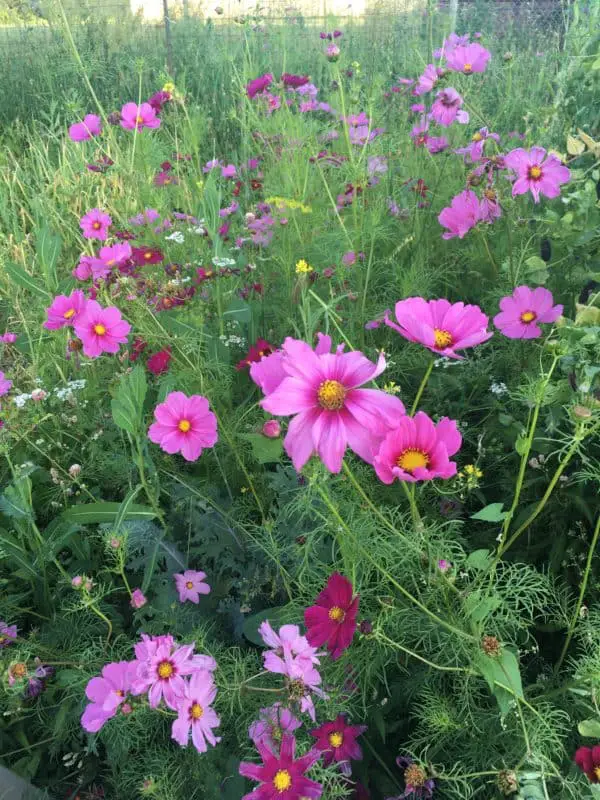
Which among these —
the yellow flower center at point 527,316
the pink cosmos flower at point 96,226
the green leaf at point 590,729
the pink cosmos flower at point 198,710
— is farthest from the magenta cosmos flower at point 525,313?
the pink cosmos flower at point 96,226

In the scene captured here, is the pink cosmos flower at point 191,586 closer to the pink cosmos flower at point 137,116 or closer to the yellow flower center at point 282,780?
the yellow flower center at point 282,780

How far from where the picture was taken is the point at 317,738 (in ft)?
2.84

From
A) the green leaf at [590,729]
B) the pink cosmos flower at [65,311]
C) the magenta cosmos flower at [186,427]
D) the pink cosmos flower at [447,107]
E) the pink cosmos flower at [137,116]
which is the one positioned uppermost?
the pink cosmos flower at [447,107]

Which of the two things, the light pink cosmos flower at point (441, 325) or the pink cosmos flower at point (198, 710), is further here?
the pink cosmos flower at point (198, 710)

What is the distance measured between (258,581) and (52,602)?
40 centimetres

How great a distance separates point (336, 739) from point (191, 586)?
365 mm

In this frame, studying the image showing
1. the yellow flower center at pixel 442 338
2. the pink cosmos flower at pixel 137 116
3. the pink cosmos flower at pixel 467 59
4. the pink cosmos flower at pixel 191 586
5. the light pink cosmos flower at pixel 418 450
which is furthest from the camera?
the pink cosmos flower at pixel 137 116

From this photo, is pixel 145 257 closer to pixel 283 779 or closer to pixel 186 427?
pixel 186 427

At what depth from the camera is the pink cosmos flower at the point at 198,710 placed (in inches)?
31.0

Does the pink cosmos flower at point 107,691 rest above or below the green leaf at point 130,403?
below

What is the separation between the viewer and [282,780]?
70 cm

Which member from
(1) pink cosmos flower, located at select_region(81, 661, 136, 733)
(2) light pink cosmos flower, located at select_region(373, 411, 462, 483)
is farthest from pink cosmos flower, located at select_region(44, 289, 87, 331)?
(2) light pink cosmos flower, located at select_region(373, 411, 462, 483)

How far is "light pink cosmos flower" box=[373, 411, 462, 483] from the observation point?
0.57 meters

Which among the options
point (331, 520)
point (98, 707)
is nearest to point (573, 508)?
point (331, 520)
